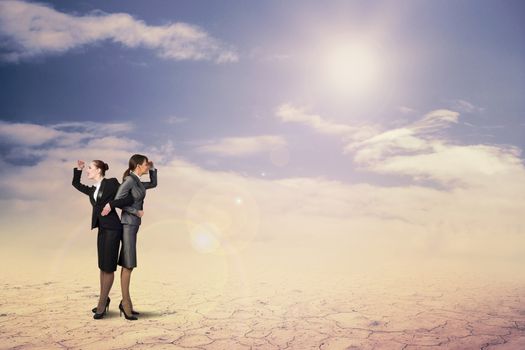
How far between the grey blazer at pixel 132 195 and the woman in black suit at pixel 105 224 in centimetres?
7

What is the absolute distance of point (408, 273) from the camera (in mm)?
11586

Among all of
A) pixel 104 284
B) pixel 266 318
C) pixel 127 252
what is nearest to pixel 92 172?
pixel 127 252

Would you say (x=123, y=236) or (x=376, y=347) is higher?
(x=123, y=236)

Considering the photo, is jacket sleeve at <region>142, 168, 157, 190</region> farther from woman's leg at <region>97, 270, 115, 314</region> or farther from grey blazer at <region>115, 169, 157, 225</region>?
woman's leg at <region>97, 270, 115, 314</region>

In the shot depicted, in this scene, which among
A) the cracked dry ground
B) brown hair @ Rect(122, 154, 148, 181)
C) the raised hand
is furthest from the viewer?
brown hair @ Rect(122, 154, 148, 181)

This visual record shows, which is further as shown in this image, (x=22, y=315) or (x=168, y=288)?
(x=168, y=288)

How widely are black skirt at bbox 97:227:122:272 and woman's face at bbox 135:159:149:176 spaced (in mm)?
735

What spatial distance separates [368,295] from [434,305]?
48.5 inches

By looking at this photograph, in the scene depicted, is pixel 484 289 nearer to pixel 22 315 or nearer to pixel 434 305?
pixel 434 305

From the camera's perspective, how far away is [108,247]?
500 centimetres

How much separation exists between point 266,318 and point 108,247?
2.14 meters

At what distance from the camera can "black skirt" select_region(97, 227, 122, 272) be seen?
500 cm

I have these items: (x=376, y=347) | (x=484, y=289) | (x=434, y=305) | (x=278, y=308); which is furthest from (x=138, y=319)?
(x=484, y=289)

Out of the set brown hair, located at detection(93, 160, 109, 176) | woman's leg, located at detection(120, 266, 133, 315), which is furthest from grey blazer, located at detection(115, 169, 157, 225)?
woman's leg, located at detection(120, 266, 133, 315)
